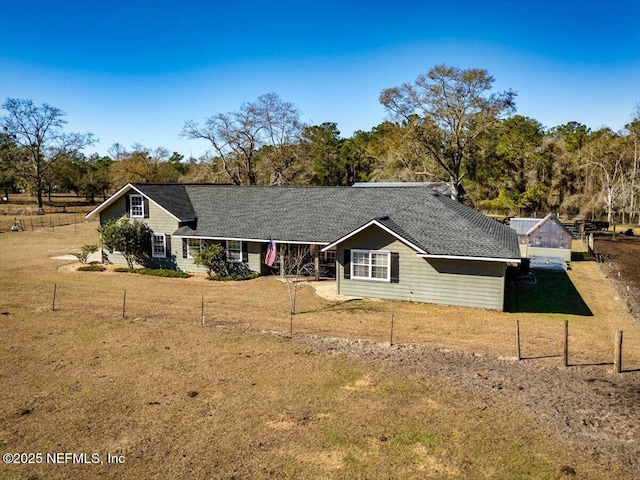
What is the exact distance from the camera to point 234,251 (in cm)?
2806

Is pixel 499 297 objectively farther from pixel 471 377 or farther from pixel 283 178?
pixel 283 178

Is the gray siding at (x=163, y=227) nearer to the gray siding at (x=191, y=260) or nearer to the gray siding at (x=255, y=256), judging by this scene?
the gray siding at (x=191, y=260)

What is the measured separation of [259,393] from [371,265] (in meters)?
11.8

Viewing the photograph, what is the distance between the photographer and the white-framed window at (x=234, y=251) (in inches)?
1100

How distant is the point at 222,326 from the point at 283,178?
44.7 metres

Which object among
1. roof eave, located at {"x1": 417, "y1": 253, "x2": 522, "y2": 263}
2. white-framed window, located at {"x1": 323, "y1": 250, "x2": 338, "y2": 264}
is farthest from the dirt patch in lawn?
white-framed window, located at {"x1": 323, "y1": 250, "x2": 338, "y2": 264}

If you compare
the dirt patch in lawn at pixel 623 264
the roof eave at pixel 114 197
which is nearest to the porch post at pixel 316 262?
the roof eave at pixel 114 197

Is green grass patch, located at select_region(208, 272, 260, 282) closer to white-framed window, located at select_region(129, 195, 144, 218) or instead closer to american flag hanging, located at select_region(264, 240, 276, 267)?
american flag hanging, located at select_region(264, 240, 276, 267)

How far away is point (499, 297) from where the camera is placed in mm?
20297

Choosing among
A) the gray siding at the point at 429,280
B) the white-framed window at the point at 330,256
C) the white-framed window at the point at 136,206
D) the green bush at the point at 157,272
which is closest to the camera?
the gray siding at the point at 429,280

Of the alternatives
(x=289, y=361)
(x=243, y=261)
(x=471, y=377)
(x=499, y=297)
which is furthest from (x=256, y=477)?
(x=243, y=261)

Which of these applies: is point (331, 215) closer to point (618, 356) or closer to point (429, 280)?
point (429, 280)

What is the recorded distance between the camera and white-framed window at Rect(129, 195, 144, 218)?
30398 mm

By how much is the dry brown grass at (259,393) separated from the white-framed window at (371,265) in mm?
1585
